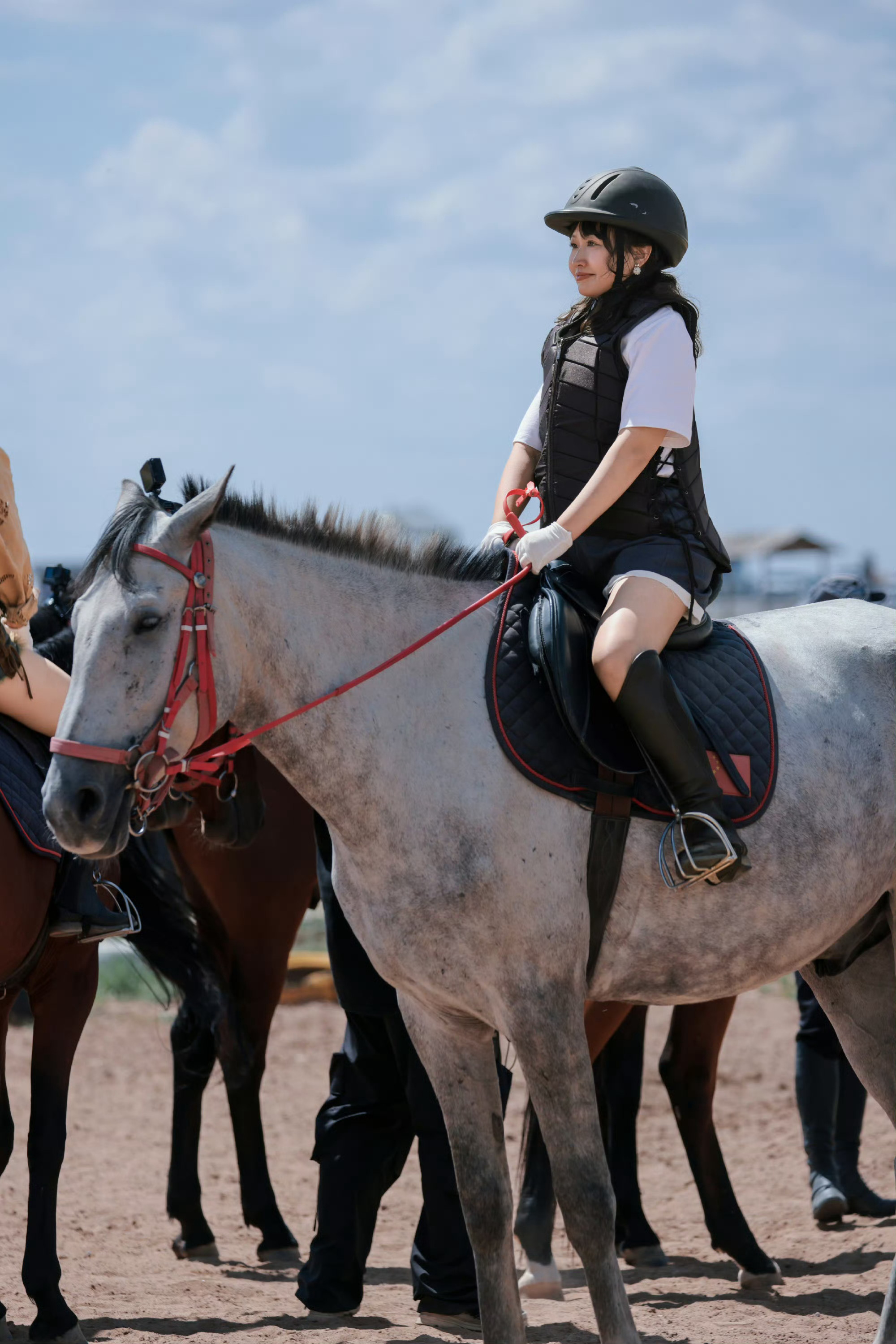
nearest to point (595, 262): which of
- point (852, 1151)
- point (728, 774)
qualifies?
point (728, 774)

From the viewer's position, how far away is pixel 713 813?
3412 millimetres

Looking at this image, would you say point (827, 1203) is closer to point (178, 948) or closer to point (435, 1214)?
point (435, 1214)

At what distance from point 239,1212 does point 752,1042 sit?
4.67 meters

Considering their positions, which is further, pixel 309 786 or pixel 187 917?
pixel 187 917

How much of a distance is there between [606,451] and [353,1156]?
2617 mm

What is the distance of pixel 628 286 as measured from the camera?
12.5ft

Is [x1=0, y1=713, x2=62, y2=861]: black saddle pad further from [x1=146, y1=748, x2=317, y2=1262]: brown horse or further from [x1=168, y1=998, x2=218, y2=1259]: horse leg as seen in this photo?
[x1=168, y1=998, x2=218, y2=1259]: horse leg

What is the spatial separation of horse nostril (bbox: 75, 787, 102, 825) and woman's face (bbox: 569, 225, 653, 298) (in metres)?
A: 1.97

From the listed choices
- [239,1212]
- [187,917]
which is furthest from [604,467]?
[239,1212]

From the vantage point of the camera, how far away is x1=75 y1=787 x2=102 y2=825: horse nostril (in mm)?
3037

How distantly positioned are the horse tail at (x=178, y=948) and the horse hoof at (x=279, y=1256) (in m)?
0.76

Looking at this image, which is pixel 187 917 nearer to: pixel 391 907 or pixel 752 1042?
pixel 391 907

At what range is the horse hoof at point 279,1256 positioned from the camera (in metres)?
5.74

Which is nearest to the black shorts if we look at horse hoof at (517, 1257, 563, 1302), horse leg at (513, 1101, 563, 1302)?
horse leg at (513, 1101, 563, 1302)
